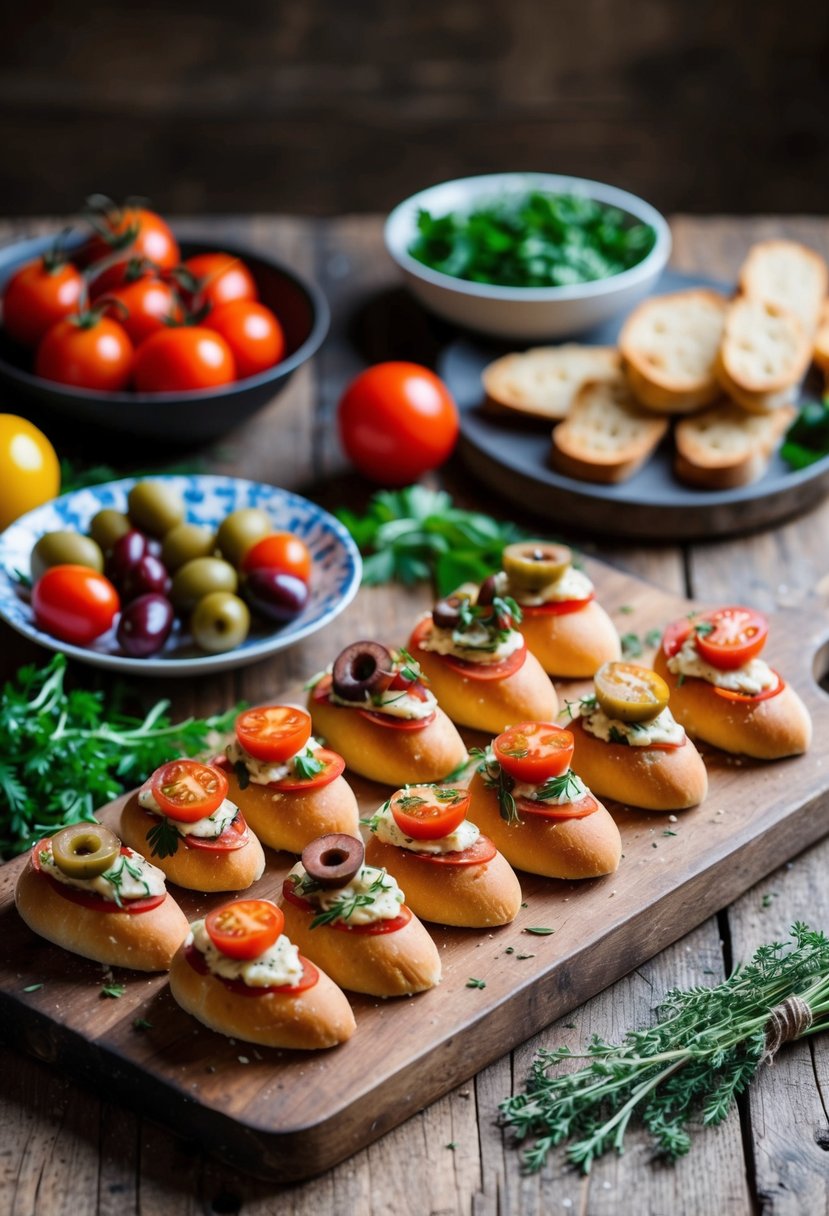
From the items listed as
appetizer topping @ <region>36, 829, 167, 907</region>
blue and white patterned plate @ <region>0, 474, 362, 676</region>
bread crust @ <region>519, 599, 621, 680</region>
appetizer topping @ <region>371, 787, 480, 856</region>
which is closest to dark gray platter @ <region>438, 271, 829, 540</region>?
blue and white patterned plate @ <region>0, 474, 362, 676</region>

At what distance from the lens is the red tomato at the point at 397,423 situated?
4.47m

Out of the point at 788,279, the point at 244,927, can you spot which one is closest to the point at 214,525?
the point at 244,927

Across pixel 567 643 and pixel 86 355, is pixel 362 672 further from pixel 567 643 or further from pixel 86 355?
pixel 86 355

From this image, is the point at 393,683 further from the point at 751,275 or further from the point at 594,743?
the point at 751,275

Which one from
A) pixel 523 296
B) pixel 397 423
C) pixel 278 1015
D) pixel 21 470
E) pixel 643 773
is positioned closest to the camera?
pixel 278 1015

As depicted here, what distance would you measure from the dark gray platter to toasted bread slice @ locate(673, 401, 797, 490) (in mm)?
48

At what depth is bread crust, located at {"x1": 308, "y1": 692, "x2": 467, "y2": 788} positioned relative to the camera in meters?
3.22

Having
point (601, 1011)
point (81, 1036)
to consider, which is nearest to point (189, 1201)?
point (81, 1036)

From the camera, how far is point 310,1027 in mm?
2531

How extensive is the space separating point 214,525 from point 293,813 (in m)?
1.34

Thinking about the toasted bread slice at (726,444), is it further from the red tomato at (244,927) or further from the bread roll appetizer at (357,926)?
the red tomato at (244,927)

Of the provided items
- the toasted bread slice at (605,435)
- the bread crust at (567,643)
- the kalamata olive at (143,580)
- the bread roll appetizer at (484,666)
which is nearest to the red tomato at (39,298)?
the kalamata olive at (143,580)

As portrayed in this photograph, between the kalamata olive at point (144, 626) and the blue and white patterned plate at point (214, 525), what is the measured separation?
41 mm

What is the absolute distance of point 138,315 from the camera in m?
4.65
